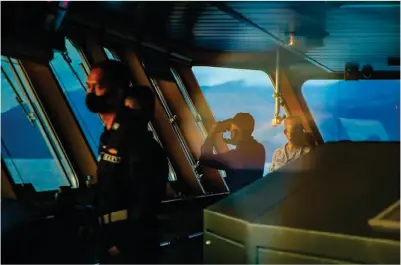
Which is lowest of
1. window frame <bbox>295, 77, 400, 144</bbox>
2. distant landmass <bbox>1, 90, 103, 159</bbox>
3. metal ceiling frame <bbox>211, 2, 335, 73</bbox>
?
distant landmass <bbox>1, 90, 103, 159</bbox>

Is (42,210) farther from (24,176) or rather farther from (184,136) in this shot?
(184,136)

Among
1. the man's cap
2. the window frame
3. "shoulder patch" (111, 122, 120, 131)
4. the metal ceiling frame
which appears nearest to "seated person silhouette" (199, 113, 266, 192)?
the man's cap

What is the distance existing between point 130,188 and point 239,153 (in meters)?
0.68

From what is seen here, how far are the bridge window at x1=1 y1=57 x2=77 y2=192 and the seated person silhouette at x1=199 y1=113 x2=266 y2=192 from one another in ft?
2.05

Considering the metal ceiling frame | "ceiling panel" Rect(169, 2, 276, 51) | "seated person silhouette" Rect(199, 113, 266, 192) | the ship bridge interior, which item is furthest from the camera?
"ceiling panel" Rect(169, 2, 276, 51)

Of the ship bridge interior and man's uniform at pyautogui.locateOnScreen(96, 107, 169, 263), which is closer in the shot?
the ship bridge interior

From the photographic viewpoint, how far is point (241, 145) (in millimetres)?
2283

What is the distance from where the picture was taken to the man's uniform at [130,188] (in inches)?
65.4

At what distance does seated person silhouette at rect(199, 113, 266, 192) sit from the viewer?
2134 mm

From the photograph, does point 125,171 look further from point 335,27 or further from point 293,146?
point 335,27

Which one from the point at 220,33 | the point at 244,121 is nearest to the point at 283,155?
the point at 244,121

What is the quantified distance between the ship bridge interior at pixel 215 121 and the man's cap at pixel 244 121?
0.03 meters

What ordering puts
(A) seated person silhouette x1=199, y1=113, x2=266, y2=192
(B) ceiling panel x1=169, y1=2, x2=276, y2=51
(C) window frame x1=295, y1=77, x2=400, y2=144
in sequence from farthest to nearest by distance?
(B) ceiling panel x1=169, y1=2, x2=276, y2=51
(A) seated person silhouette x1=199, y1=113, x2=266, y2=192
(C) window frame x1=295, y1=77, x2=400, y2=144

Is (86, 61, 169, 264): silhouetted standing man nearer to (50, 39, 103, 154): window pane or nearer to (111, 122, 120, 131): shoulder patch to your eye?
(111, 122, 120, 131): shoulder patch
